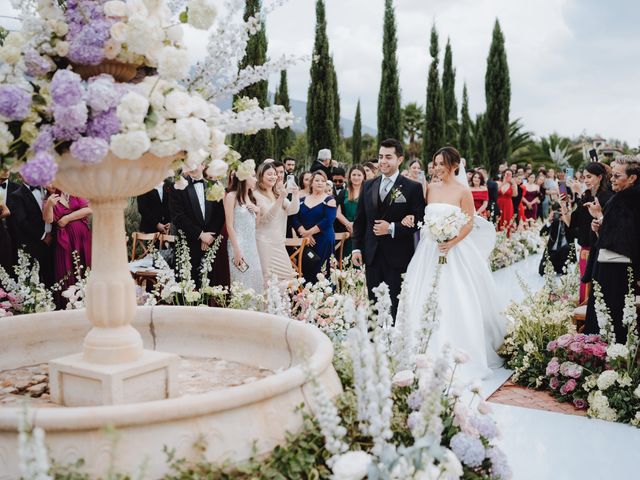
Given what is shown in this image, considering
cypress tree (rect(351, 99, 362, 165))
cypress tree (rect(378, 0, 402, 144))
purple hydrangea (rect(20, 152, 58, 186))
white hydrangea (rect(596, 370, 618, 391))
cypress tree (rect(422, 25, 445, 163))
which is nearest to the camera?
purple hydrangea (rect(20, 152, 58, 186))

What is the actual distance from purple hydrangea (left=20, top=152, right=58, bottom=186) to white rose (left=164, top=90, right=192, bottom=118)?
457 mm

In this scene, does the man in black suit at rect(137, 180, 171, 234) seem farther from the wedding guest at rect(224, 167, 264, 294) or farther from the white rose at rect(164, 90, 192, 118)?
the white rose at rect(164, 90, 192, 118)

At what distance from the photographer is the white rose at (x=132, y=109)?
2350 mm

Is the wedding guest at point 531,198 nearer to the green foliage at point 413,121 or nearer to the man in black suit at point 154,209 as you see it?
the man in black suit at point 154,209

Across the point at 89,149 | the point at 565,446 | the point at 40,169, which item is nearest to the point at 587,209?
the point at 565,446

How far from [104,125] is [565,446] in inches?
149

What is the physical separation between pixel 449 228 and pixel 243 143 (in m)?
15.8

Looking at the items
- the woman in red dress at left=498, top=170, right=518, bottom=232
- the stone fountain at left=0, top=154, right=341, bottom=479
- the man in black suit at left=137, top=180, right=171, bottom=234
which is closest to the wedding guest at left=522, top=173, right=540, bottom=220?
the woman in red dress at left=498, top=170, right=518, bottom=232

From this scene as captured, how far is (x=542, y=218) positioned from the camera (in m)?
20.8

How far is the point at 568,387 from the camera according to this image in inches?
214

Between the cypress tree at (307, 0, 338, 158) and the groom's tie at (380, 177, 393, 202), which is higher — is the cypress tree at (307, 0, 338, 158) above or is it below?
above

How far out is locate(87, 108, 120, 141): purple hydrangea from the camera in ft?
7.86

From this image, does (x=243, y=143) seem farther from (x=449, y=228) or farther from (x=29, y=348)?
(x=29, y=348)

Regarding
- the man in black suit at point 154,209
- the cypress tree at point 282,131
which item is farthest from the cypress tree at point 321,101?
the man in black suit at point 154,209
